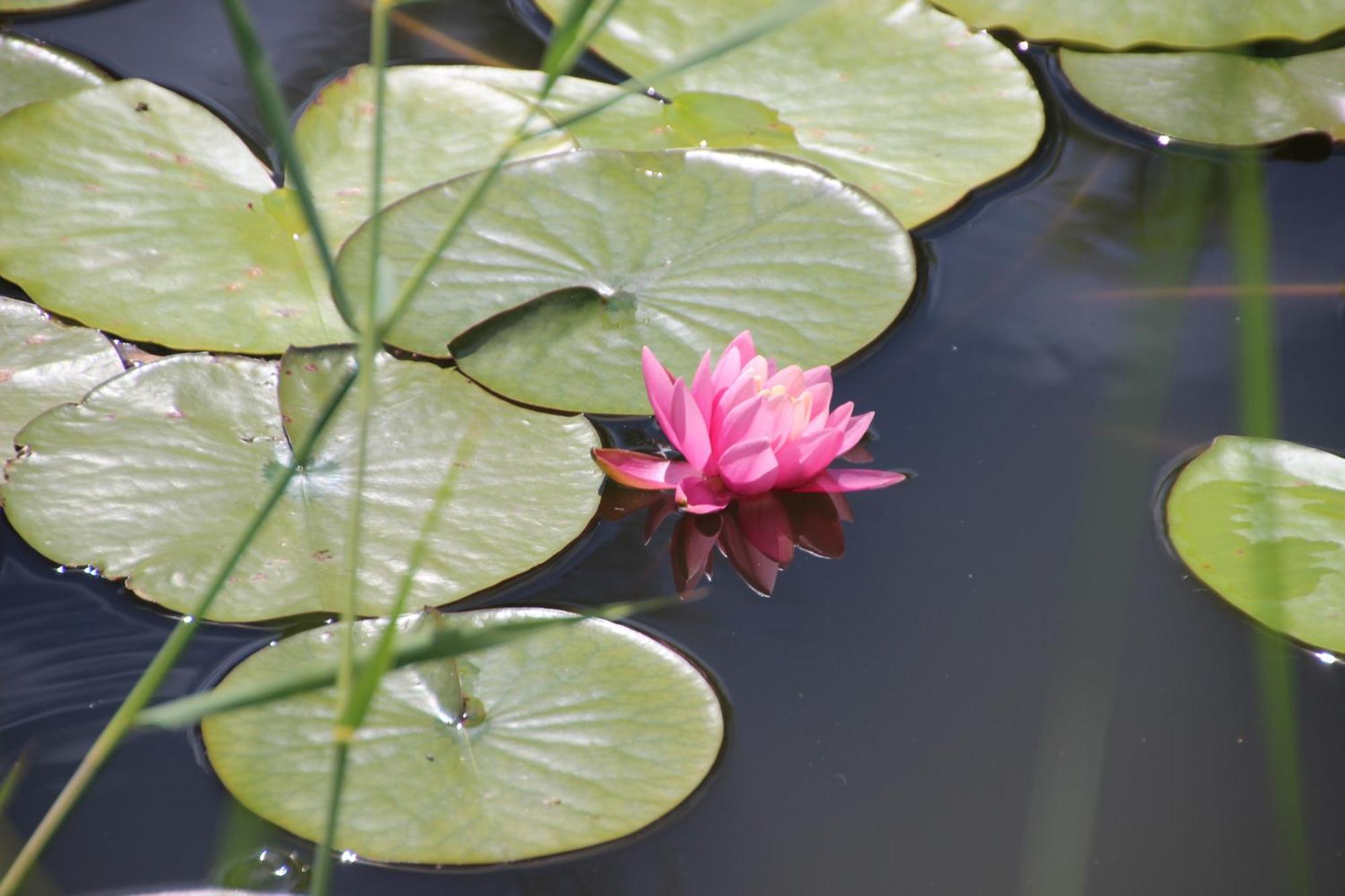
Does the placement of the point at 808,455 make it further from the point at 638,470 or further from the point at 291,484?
the point at 291,484

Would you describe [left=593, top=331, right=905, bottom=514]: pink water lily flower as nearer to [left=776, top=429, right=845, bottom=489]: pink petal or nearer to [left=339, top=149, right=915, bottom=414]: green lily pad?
[left=776, top=429, right=845, bottom=489]: pink petal

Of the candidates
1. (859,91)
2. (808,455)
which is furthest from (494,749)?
(859,91)

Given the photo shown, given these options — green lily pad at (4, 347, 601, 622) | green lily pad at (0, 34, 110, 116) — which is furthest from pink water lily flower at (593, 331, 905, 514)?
green lily pad at (0, 34, 110, 116)

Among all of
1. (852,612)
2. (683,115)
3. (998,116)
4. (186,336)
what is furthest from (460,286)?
(998,116)

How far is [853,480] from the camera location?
1.60m

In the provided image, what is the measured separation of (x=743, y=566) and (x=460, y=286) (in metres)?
0.65

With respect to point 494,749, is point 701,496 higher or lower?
higher

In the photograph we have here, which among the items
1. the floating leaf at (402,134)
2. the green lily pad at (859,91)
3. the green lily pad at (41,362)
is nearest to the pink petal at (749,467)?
the green lily pad at (859,91)

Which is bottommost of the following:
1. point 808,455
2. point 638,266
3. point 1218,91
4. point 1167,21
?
point 808,455

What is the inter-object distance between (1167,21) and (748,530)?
152 centimetres

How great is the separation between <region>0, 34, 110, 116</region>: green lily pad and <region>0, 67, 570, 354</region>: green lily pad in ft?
0.50

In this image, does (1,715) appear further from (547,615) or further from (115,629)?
(547,615)

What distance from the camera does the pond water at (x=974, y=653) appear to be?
1.23 m

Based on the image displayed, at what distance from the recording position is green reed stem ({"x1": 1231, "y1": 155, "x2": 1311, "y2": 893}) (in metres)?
1.29
